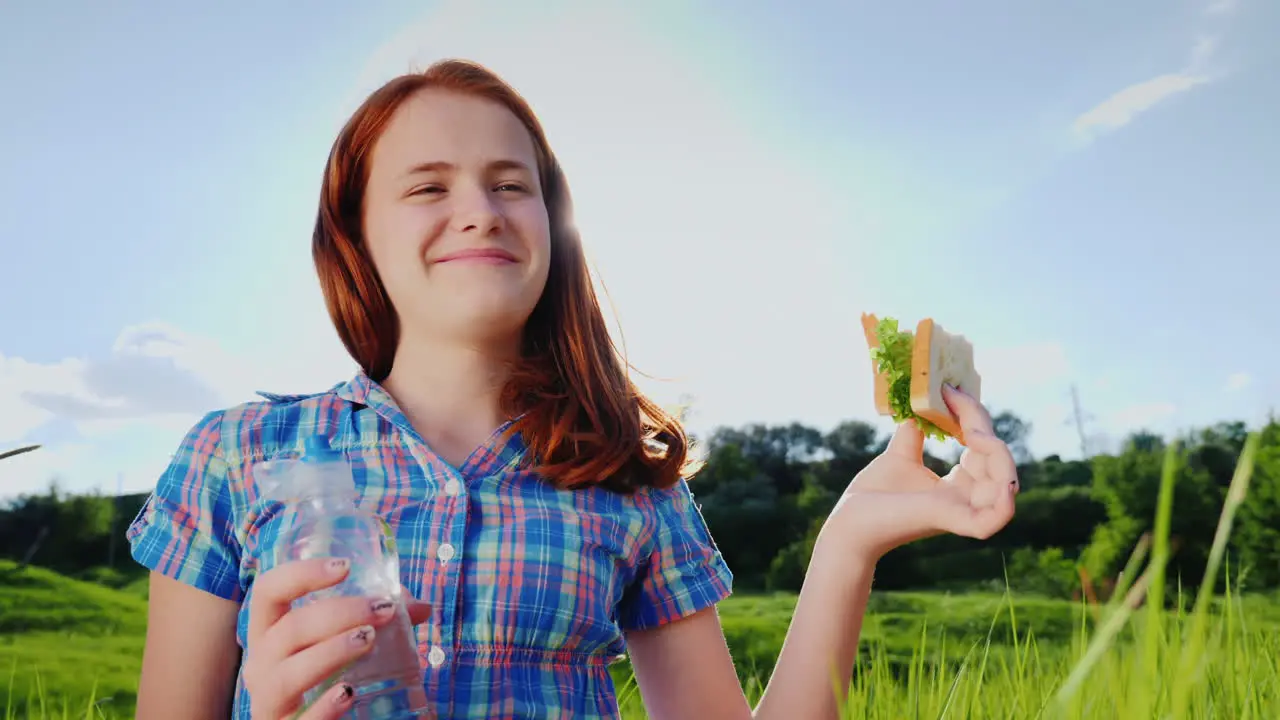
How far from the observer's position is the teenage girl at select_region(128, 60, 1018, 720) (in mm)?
1796

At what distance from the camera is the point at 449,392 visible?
2072 millimetres

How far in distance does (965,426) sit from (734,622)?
32.4 feet

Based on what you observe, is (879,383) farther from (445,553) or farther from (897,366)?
(445,553)

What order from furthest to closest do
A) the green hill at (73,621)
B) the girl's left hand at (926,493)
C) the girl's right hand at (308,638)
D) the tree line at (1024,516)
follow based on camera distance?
the tree line at (1024,516), the green hill at (73,621), the girl's left hand at (926,493), the girl's right hand at (308,638)

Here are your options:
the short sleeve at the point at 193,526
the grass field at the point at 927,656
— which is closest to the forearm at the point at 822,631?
the grass field at the point at 927,656

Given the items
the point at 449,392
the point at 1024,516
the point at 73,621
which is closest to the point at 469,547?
the point at 449,392

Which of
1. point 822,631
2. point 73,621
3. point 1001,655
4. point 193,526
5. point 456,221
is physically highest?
point 456,221

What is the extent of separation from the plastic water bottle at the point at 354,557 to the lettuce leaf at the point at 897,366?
115cm

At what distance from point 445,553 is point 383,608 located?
0.48 meters

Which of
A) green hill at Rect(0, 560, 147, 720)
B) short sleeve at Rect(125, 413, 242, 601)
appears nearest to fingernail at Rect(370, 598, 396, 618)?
short sleeve at Rect(125, 413, 242, 601)

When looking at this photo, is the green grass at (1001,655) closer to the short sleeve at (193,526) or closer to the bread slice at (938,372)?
the bread slice at (938,372)

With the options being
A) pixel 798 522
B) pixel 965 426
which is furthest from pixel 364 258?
pixel 798 522

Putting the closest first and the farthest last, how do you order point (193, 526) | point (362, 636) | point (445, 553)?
point (362, 636), point (445, 553), point (193, 526)

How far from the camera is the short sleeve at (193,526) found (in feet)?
6.09
